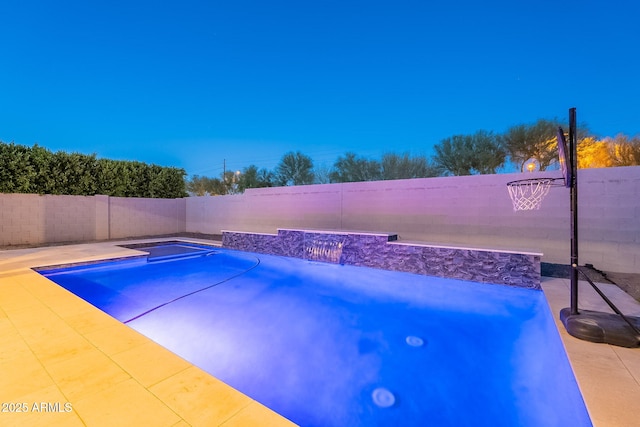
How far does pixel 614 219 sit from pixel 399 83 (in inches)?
829

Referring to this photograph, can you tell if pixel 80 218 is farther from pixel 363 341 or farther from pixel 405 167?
pixel 405 167

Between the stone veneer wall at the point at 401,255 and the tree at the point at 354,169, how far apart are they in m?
9.19

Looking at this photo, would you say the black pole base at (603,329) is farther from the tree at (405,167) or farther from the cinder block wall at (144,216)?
the cinder block wall at (144,216)

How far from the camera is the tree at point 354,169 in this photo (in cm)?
1620

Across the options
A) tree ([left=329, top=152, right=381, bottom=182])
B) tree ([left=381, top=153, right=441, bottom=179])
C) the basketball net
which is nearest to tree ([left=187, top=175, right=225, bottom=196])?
tree ([left=329, top=152, right=381, bottom=182])

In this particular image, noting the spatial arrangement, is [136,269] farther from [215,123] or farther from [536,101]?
[215,123]

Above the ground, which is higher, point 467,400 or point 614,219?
point 614,219

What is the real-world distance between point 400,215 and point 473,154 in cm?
789

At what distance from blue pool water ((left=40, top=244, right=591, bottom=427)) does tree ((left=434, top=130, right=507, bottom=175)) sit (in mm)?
9737

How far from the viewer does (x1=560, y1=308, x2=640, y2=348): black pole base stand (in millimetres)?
2410

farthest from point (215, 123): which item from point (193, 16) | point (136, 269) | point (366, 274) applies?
point (366, 274)

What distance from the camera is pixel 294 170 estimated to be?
66.2 ft

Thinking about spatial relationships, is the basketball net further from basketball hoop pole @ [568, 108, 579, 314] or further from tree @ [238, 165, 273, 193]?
tree @ [238, 165, 273, 193]

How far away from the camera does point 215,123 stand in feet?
111
